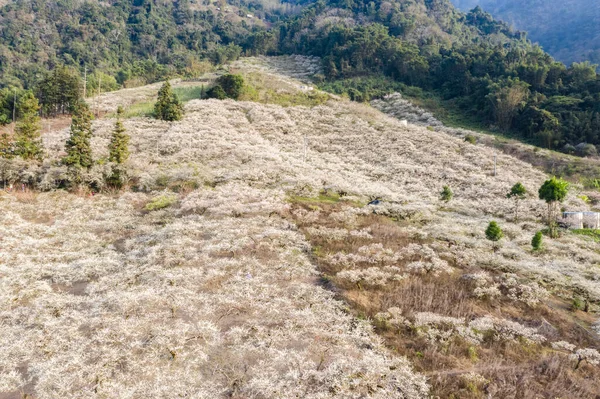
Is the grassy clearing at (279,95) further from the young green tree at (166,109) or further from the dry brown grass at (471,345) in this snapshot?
the dry brown grass at (471,345)

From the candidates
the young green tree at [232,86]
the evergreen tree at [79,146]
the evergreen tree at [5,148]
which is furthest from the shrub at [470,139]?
the evergreen tree at [5,148]

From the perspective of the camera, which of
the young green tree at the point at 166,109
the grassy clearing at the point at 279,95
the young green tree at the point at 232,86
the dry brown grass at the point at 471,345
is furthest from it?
the grassy clearing at the point at 279,95

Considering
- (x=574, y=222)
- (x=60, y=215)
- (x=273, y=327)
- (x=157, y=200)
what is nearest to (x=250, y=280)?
(x=273, y=327)

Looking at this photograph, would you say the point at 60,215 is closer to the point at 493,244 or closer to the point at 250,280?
the point at 250,280

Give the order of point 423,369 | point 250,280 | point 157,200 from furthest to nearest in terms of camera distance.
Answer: point 157,200, point 250,280, point 423,369

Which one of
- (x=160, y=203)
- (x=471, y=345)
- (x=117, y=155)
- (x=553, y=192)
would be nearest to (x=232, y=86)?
(x=117, y=155)

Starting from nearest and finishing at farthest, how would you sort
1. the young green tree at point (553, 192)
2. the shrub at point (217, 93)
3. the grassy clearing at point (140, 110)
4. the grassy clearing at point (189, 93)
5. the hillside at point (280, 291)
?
the hillside at point (280, 291) → the young green tree at point (553, 192) → the grassy clearing at point (140, 110) → the shrub at point (217, 93) → the grassy clearing at point (189, 93)

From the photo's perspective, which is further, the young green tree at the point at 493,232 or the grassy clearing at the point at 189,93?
the grassy clearing at the point at 189,93

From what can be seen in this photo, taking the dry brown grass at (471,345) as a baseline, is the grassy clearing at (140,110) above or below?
above
